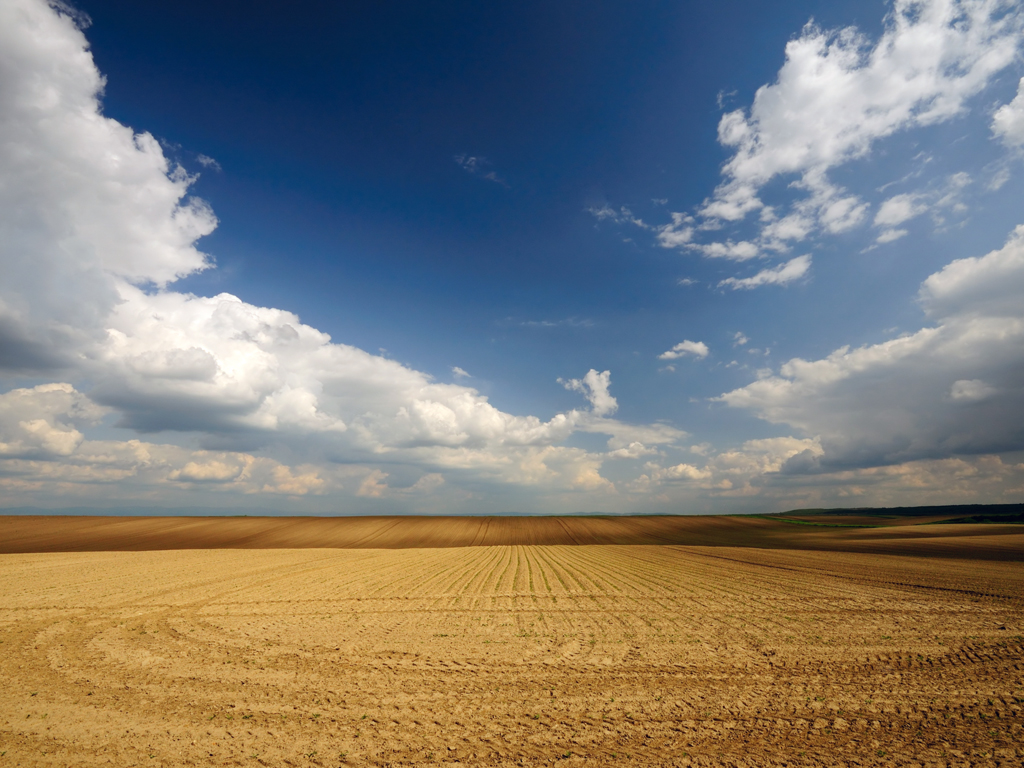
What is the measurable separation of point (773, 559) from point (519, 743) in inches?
1364

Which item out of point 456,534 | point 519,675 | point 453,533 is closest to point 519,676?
point 519,675

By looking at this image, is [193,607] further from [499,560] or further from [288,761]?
[499,560]

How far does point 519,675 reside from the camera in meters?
11.1

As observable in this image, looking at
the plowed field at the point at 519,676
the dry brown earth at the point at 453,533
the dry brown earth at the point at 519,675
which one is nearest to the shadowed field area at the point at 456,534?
the dry brown earth at the point at 453,533

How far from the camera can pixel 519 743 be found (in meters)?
8.03

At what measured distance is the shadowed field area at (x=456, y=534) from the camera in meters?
50.2

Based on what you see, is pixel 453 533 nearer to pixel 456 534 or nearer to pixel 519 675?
pixel 456 534

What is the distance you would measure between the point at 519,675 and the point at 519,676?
0.06 m

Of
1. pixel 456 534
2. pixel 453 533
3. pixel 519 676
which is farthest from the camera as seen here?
pixel 453 533

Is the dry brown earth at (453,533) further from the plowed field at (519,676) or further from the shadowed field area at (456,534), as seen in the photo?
the plowed field at (519,676)

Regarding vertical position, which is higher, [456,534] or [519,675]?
[519,675]

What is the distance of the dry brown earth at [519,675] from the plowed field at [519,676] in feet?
0.21

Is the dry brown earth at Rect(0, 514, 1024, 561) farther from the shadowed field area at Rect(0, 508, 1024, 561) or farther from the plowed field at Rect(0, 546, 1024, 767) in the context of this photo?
the plowed field at Rect(0, 546, 1024, 767)

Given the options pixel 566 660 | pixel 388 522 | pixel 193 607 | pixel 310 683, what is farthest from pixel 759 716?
pixel 388 522
